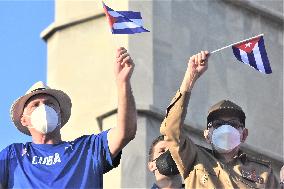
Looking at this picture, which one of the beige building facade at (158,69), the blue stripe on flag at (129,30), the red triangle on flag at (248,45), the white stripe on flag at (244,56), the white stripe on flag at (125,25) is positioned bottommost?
the beige building facade at (158,69)

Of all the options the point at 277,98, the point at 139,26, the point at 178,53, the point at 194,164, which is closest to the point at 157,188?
the point at 194,164

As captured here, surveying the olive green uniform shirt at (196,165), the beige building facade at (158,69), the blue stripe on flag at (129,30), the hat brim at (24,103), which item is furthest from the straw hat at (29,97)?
the beige building facade at (158,69)

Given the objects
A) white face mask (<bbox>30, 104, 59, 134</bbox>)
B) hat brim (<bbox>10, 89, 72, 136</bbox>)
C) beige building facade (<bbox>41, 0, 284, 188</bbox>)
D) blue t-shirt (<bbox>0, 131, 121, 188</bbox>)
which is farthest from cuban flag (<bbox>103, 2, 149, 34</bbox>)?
beige building facade (<bbox>41, 0, 284, 188</bbox>)

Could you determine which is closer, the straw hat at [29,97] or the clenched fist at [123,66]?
the clenched fist at [123,66]

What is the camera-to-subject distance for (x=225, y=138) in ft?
40.1

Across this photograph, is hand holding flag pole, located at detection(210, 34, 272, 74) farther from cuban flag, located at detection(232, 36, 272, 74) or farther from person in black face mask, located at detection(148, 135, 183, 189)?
person in black face mask, located at detection(148, 135, 183, 189)

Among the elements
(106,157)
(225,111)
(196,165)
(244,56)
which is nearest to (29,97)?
(106,157)

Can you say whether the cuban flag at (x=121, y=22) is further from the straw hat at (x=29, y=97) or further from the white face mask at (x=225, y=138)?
the white face mask at (x=225, y=138)

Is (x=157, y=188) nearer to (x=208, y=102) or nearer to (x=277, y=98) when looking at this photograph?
(x=208, y=102)

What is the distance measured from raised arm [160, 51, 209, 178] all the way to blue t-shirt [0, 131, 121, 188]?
0.47 meters

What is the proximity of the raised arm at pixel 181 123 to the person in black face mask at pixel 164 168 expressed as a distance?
24cm

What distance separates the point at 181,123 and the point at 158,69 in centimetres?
876

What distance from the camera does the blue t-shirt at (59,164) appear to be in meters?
12.0

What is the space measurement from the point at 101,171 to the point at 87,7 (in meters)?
9.93
